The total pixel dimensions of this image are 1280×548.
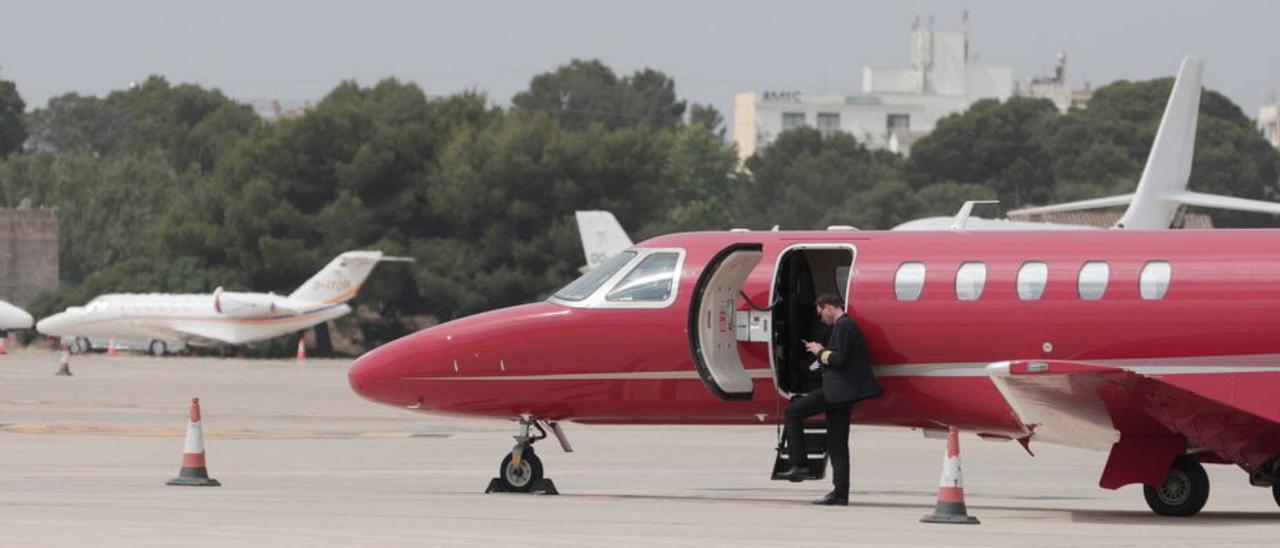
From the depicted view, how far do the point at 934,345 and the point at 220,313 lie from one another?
54.0 m

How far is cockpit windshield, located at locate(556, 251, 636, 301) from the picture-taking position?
19.6 m

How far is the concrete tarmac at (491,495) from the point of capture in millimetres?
14953

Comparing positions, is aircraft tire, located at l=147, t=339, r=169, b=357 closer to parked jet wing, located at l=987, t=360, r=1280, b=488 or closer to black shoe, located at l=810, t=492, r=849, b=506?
black shoe, located at l=810, t=492, r=849, b=506

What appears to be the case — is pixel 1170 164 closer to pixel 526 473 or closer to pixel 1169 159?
pixel 1169 159

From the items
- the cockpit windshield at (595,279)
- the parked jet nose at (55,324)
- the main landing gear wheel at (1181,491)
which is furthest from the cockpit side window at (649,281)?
the parked jet nose at (55,324)

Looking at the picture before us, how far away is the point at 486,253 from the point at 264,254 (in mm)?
7387

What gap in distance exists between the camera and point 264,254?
74.8 m

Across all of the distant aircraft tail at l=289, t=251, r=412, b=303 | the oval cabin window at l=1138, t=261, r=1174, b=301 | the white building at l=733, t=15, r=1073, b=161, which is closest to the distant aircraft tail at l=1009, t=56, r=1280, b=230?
the distant aircraft tail at l=289, t=251, r=412, b=303

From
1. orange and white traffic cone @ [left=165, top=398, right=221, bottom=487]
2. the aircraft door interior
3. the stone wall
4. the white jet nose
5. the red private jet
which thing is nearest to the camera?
the red private jet

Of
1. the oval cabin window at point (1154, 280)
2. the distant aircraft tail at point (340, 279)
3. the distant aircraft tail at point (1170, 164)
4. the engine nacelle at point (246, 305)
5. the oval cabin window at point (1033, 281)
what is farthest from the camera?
the engine nacelle at point (246, 305)

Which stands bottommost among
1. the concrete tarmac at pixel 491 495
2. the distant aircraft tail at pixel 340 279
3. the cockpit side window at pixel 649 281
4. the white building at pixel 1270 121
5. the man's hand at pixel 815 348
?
the concrete tarmac at pixel 491 495

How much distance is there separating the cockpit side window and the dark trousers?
65.3 inches

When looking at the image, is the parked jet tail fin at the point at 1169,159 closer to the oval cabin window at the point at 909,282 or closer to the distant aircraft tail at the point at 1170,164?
the distant aircraft tail at the point at 1170,164

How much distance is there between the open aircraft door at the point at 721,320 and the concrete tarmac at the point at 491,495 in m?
1.04
